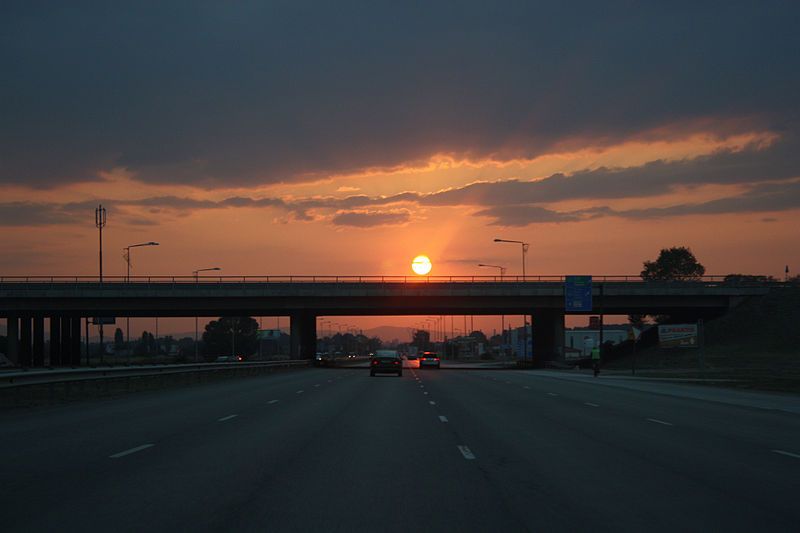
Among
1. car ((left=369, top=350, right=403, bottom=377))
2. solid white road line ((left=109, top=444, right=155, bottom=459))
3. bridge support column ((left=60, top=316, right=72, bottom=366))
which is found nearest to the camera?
solid white road line ((left=109, top=444, right=155, bottom=459))

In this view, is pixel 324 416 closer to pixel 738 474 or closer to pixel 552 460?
pixel 552 460

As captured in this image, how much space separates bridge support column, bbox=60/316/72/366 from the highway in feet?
263

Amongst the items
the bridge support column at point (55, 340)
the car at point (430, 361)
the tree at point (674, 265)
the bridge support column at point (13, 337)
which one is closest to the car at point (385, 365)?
the car at point (430, 361)

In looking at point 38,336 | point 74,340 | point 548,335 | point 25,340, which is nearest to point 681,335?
point 548,335

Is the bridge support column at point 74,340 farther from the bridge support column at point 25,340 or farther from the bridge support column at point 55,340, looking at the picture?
the bridge support column at point 25,340

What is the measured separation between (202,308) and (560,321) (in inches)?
1367

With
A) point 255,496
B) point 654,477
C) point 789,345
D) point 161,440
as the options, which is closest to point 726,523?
point 654,477

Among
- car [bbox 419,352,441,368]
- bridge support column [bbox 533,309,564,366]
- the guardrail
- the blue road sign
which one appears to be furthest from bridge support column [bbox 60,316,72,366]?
the guardrail

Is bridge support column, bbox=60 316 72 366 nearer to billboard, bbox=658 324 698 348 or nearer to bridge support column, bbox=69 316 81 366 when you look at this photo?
bridge support column, bbox=69 316 81 366

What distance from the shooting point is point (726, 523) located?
8766mm

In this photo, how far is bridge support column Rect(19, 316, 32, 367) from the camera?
3693 inches

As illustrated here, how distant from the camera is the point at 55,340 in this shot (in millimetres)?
100000

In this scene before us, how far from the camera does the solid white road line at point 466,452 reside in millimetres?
A: 14055

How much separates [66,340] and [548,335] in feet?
172
